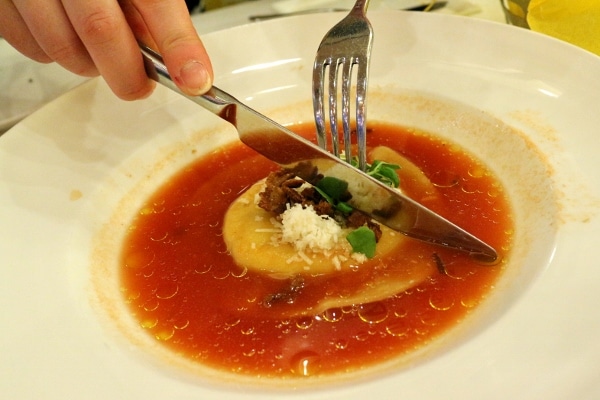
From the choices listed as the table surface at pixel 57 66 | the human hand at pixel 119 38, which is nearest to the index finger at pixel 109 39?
the human hand at pixel 119 38

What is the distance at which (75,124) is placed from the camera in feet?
7.03

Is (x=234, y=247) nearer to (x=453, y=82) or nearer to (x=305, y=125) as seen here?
(x=305, y=125)

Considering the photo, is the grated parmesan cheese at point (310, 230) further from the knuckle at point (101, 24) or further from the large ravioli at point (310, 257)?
the knuckle at point (101, 24)

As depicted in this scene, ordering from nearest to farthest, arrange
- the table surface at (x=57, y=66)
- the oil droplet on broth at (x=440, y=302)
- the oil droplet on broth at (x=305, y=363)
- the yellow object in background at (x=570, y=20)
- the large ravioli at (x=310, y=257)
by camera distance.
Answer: the oil droplet on broth at (x=305, y=363) → the oil droplet on broth at (x=440, y=302) → the large ravioli at (x=310, y=257) → the yellow object in background at (x=570, y=20) → the table surface at (x=57, y=66)

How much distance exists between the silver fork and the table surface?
82 cm

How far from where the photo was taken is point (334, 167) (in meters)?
1.71

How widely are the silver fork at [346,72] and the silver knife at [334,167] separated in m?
0.22

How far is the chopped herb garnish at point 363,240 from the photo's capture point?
5.73ft

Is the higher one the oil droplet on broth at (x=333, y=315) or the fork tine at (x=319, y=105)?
the fork tine at (x=319, y=105)

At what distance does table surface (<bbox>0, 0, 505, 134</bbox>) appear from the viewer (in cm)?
242

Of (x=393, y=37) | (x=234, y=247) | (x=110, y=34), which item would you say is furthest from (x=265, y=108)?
(x=110, y=34)

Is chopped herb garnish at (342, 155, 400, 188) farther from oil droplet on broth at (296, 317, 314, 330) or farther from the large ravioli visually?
oil droplet on broth at (296, 317, 314, 330)

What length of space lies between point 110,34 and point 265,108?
3.53ft

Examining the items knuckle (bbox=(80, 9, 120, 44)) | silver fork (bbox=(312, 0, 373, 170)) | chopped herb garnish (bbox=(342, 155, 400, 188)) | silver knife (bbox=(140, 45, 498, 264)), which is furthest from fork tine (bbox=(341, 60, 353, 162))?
knuckle (bbox=(80, 9, 120, 44))
